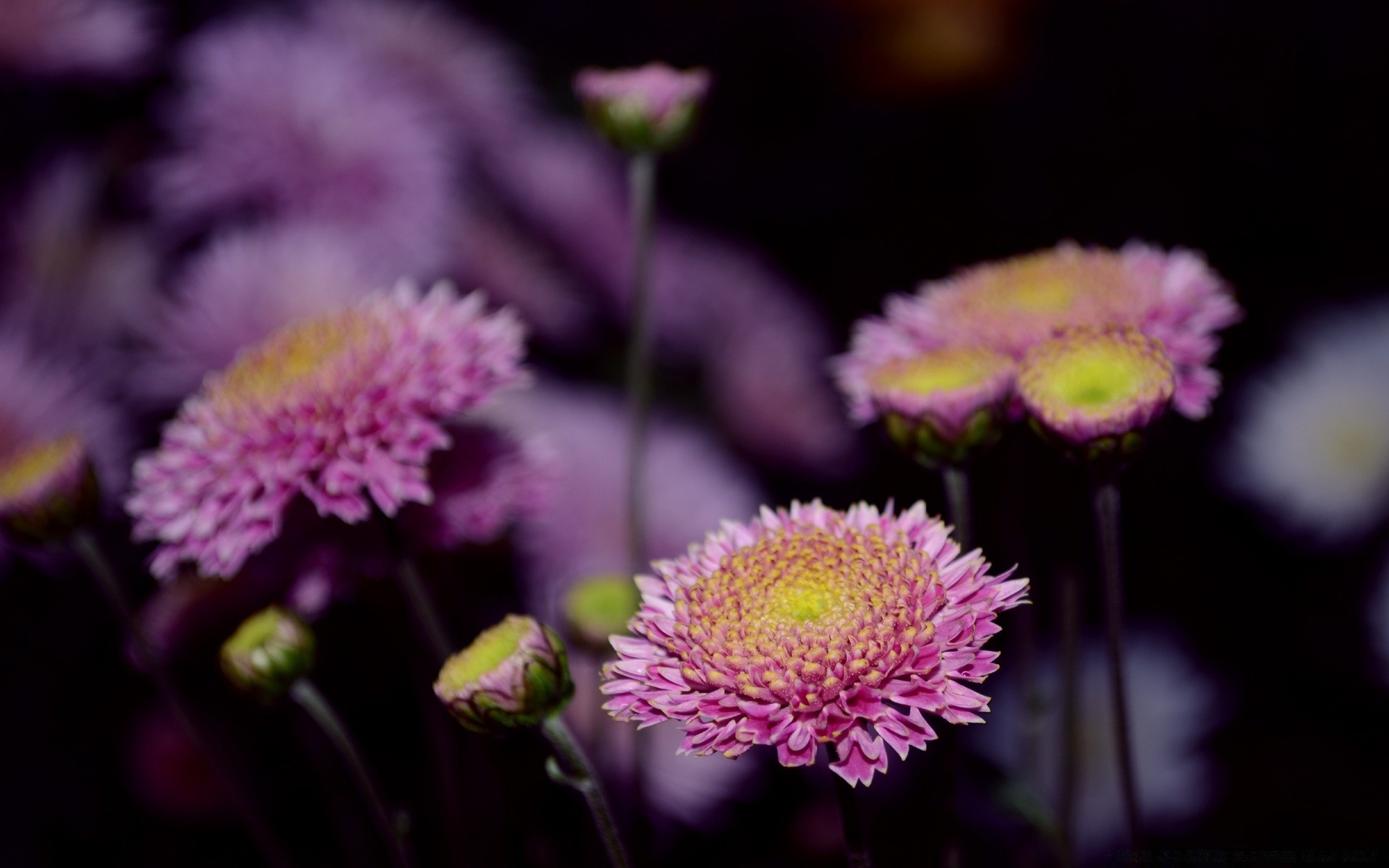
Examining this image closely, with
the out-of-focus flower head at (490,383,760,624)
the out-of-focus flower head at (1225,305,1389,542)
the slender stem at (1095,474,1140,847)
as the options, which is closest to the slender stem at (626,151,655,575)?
the out-of-focus flower head at (490,383,760,624)

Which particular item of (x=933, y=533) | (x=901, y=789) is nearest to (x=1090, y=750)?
(x=901, y=789)

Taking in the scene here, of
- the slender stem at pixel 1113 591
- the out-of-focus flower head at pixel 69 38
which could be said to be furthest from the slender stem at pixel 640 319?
the out-of-focus flower head at pixel 69 38

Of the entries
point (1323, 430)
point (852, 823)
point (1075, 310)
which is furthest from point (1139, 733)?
point (852, 823)

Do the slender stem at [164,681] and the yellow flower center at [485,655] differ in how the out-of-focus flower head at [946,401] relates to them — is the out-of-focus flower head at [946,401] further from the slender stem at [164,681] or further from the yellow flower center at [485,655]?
the slender stem at [164,681]

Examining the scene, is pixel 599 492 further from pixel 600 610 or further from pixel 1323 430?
pixel 1323 430

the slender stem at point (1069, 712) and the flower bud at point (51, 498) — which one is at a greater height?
the flower bud at point (51, 498)
